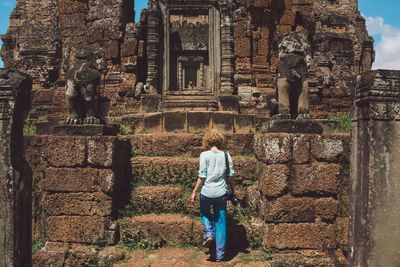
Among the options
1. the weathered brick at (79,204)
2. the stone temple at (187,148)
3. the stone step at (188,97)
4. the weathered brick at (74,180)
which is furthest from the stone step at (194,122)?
the weathered brick at (79,204)

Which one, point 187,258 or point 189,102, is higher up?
point 189,102

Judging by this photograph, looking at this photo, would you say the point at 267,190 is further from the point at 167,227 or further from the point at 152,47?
the point at 152,47

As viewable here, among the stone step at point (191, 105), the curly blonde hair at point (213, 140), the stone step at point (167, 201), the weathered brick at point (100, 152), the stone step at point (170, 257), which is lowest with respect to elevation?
the stone step at point (170, 257)

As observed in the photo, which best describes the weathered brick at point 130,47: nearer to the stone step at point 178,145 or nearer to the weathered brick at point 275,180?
the stone step at point 178,145

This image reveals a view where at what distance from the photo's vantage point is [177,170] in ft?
15.6

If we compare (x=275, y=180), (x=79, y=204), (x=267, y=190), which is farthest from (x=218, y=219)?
(x=79, y=204)

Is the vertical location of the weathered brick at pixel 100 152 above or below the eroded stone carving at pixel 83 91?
below

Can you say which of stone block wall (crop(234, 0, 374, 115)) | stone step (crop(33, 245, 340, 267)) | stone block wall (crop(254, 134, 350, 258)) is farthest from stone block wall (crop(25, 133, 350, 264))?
stone block wall (crop(234, 0, 374, 115))

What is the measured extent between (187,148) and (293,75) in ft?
7.04

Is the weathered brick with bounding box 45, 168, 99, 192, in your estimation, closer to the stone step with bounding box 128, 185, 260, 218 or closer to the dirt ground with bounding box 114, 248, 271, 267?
the stone step with bounding box 128, 185, 260, 218

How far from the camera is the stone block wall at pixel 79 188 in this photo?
13.5 ft

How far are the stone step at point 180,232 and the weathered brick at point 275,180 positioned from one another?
51 centimetres

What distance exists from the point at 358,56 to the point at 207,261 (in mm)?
17633

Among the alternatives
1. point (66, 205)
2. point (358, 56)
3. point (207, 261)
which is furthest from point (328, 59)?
point (358, 56)
